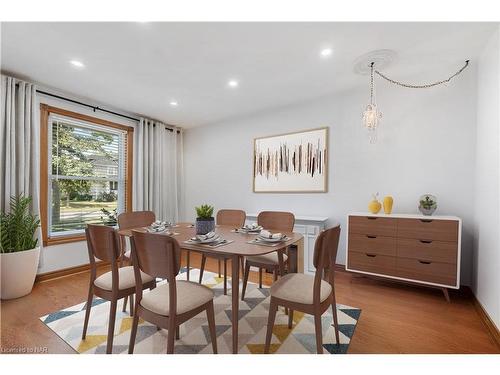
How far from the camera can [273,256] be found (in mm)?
2316

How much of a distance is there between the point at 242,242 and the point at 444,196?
2.45 meters

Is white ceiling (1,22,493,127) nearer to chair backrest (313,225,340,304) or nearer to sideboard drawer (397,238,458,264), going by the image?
chair backrest (313,225,340,304)

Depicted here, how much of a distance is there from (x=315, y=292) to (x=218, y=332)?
3.03 ft

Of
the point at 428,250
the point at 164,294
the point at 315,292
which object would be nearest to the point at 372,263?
the point at 428,250

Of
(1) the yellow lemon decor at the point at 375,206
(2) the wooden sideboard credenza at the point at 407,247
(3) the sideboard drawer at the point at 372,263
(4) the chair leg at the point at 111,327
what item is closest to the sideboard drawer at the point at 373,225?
(2) the wooden sideboard credenza at the point at 407,247

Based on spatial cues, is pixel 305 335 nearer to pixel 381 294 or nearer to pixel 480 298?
pixel 381 294

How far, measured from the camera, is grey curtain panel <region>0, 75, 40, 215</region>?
2.65 meters

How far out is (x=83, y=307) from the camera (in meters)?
2.29

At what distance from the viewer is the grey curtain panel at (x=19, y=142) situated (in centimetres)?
265

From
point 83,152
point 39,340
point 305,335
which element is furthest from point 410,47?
point 83,152

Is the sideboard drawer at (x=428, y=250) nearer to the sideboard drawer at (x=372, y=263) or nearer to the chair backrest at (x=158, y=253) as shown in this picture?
the sideboard drawer at (x=372, y=263)

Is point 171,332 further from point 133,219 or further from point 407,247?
point 407,247

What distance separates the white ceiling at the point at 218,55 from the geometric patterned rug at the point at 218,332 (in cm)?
241

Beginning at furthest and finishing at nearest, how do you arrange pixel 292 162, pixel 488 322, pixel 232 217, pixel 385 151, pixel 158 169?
pixel 158 169
pixel 292 162
pixel 385 151
pixel 232 217
pixel 488 322
